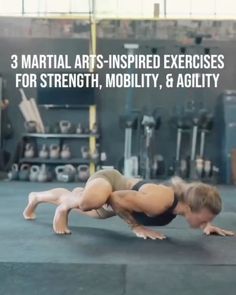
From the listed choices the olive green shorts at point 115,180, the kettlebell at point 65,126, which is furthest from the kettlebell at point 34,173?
the olive green shorts at point 115,180

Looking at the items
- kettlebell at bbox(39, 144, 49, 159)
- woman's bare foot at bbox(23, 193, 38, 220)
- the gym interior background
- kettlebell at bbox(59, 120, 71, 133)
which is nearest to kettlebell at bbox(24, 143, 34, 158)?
the gym interior background

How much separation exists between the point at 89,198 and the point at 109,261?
53cm

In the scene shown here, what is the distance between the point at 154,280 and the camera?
2705 millimetres

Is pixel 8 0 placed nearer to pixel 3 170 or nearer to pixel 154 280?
pixel 3 170

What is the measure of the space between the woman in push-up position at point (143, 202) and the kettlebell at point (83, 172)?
329cm

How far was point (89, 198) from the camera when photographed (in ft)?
11.3

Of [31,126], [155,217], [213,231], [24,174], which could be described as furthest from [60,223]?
[31,126]

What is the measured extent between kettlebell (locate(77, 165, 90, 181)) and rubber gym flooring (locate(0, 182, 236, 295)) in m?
2.77

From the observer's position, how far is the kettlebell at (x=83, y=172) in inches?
280

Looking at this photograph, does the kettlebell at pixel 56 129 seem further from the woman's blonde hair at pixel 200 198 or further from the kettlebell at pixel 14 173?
the woman's blonde hair at pixel 200 198

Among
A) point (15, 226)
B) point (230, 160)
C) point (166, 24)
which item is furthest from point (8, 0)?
point (15, 226)

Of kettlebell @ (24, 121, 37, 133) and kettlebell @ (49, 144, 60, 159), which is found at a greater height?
kettlebell @ (24, 121, 37, 133)

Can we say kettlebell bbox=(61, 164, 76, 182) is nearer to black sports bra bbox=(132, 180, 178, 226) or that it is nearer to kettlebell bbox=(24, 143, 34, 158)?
kettlebell bbox=(24, 143, 34, 158)

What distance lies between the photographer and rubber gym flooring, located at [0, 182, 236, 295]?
260cm
